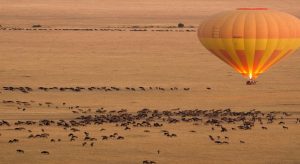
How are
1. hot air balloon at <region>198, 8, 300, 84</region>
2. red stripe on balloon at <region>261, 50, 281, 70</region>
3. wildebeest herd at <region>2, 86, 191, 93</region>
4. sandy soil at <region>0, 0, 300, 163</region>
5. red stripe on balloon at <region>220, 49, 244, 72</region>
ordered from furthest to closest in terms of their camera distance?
wildebeest herd at <region>2, 86, 191, 93</region>, red stripe on balloon at <region>220, 49, 244, 72</region>, red stripe on balloon at <region>261, 50, 281, 70</region>, hot air balloon at <region>198, 8, 300, 84</region>, sandy soil at <region>0, 0, 300, 163</region>

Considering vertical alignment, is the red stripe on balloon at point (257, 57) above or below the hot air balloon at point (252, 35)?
below

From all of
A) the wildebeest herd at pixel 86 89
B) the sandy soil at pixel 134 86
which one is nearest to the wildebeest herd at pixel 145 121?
the sandy soil at pixel 134 86

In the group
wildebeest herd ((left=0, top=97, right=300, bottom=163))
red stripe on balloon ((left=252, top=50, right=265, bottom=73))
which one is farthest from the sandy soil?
red stripe on balloon ((left=252, top=50, right=265, bottom=73))

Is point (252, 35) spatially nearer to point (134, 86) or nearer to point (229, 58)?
point (229, 58)

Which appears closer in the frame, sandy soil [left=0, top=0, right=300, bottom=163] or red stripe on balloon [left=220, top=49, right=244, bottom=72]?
sandy soil [left=0, top=0, right=300, bottom=163]

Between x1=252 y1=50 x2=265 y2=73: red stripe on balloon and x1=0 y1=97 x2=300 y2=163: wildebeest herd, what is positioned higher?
x1=252 y1=50 x2=265 y2=73: red stripe on balloon

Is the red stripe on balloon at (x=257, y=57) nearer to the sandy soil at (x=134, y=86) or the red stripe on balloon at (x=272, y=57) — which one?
the red stripe on balloon at (x=272, y=57)

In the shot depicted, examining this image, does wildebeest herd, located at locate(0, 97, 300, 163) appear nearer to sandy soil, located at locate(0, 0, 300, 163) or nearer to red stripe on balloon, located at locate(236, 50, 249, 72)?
sandy soil, located at locate(0, 0, 300, 163)
